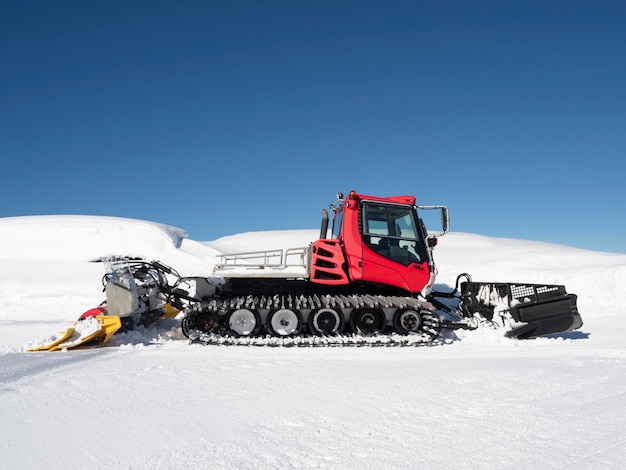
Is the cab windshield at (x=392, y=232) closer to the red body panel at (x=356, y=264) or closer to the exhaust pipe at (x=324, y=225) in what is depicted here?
the red body panel at (x=356, y=264)

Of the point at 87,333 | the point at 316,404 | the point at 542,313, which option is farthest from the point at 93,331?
the point at 542,313

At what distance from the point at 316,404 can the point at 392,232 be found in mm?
4857

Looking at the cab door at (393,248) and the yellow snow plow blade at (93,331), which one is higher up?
the cab door at (393,248)

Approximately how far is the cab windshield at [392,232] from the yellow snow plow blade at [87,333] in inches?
179

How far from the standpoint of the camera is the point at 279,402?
4.37 m

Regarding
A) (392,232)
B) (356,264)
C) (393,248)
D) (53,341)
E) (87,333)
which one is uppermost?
(392,232)

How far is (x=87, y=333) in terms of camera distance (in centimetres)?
762

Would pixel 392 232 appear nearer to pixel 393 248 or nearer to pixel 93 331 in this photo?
pixel 393 248

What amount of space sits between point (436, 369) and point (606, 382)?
1801mm

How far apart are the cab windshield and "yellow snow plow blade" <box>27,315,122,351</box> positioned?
456cm

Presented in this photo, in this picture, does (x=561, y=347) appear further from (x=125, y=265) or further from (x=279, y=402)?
(x=125, y=265)

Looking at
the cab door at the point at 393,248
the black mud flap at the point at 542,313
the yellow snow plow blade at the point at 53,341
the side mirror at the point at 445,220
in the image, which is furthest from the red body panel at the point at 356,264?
the yellow snow plow blade at the point at 53,341

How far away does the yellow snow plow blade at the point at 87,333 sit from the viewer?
740cm

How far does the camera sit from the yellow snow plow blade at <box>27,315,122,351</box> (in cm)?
740
